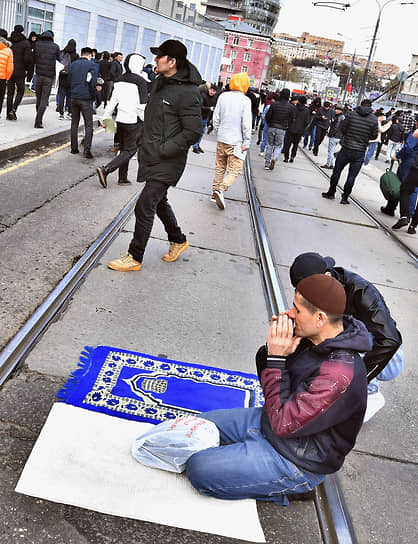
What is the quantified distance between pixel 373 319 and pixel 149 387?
144 cm

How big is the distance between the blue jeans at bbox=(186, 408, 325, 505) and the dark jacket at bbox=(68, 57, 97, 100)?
351 inches

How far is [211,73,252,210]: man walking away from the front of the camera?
8.82 m

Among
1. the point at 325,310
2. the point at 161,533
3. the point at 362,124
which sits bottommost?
the point at 161,533

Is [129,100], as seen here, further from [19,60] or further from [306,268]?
[306,268]

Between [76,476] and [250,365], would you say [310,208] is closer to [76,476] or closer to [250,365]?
[250,365]

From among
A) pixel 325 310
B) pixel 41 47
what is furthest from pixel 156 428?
pixel 41 47

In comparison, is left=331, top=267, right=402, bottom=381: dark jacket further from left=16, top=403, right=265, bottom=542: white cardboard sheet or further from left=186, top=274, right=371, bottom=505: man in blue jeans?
left=16, top=403, right=265, bottom=542: white cardboard sheet

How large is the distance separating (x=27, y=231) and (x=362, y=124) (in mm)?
7052

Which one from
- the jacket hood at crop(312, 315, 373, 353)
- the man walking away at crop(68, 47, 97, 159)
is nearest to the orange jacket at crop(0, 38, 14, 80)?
the man walking away at crop(68, 47, 97, 159)

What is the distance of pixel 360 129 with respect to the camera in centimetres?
1073

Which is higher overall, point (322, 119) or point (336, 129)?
point (322, 119)

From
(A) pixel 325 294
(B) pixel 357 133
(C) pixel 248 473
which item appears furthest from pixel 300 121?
(C) pixel 248 473

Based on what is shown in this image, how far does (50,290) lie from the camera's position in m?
4.76

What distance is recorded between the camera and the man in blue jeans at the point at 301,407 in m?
2.44
